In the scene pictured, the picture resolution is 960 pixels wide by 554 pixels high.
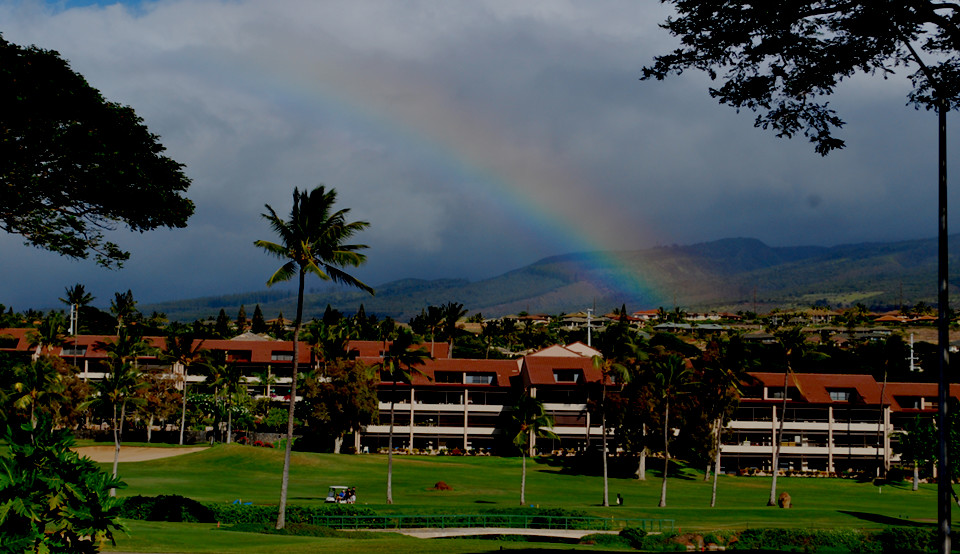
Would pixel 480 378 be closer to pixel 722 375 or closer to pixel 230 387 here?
pixel 230 387

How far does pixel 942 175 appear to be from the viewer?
20219 millimetres

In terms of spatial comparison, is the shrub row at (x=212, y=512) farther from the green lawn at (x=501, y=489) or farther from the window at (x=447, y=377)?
Result: the window at (x=447, y=377)

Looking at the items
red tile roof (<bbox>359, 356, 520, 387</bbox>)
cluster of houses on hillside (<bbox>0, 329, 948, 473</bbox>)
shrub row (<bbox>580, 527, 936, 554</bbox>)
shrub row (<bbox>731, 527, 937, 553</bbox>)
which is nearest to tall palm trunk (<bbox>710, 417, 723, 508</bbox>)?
cluster of houses on hillside (<bbox>0, 329, 948, 473</bbox>)

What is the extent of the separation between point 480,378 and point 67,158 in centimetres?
8867

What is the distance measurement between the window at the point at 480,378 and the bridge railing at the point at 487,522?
57.5 m

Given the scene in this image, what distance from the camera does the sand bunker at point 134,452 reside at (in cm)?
8975

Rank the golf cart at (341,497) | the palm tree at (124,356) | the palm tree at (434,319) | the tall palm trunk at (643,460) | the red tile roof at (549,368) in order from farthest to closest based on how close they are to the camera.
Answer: the palm tree at (434,319), the red tile roof at (549,368), the tall palm trunk at (643,460), the palm tree at (124,356), the golf cart at (341,497)

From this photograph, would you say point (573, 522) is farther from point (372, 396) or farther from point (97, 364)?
point (97, 364)

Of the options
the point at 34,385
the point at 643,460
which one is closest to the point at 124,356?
the point at 34,385

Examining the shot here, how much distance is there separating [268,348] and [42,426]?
10897cm

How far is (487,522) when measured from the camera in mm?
50688

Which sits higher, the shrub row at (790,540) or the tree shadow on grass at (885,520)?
the shrub row at (790,540)

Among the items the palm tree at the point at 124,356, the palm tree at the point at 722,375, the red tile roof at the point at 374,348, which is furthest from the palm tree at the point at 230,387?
the palm tree at the point at 722,375

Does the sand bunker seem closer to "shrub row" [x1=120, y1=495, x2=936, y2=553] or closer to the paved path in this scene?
"shrub row" [x1=120, y1=495, x2=936, y2=553]
